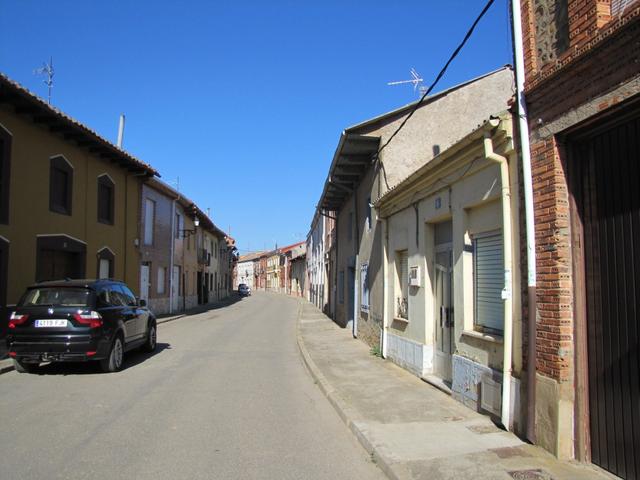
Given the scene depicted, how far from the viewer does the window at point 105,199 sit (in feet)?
64.6

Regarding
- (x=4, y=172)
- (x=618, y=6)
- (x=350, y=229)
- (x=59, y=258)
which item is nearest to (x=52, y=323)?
(x=4, y=172)

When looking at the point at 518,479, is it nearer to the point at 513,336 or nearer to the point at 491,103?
the point at 513,336

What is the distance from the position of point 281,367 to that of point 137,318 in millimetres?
3381

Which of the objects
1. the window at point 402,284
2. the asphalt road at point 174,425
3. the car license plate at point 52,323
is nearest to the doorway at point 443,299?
the window at point 402,284

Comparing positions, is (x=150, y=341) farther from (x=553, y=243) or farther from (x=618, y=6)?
(x=618, y=6)

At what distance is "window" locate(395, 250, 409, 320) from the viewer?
433 inches

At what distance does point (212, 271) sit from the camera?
4541 cm

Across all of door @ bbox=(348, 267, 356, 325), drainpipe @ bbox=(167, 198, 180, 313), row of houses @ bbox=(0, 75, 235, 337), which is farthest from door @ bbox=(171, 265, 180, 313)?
door @ bbox=(348, 267, 356, 325)

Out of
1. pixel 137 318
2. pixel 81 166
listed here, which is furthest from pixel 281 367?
pixel 81 166

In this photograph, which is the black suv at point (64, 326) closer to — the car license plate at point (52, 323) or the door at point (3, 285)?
the car license plate at point (52, 323)

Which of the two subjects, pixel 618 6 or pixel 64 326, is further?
pixel 64 326

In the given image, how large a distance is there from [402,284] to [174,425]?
6.13m

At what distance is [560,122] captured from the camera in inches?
201

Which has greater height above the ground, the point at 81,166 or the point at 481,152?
the point at 81,166
